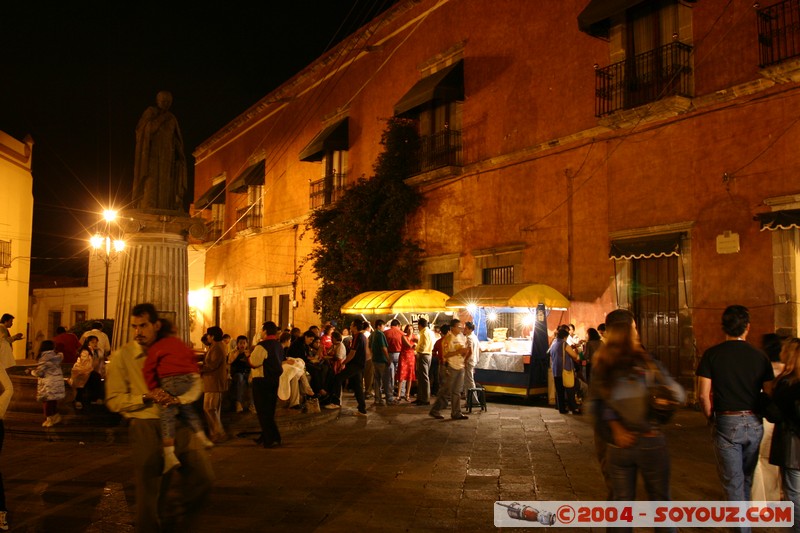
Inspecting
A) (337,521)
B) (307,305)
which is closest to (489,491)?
(337,521)

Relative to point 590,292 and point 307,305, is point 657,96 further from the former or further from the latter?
point 307,305

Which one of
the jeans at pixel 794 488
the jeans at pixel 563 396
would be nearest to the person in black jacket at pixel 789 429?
the jeans at pixel 794 488

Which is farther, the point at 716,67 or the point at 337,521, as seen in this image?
the point at 716,67

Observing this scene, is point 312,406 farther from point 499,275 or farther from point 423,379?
point 499,275

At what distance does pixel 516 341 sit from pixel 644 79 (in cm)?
562

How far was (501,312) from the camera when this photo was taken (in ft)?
50.8

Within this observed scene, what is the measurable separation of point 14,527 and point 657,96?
38.2 feet

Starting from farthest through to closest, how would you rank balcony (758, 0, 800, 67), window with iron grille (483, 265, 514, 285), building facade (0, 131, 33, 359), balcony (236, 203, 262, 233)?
balcony (236, 203, 262, 233) < building facade (0, 131, 33, 359) < window with iron grille (483, 265, 514, 285) < balcony (758, 0, 800, 67)

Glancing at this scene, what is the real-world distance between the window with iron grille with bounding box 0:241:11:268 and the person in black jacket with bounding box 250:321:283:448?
20.0 metres

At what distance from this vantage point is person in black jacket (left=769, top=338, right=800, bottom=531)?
4367mm

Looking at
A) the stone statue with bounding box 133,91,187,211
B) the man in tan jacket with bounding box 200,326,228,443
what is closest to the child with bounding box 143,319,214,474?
the man in tan jacket with bounding box 200,326,228,443

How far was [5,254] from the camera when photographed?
81.2ft

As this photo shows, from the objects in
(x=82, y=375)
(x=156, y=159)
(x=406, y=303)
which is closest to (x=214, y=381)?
(x=82, y=375)

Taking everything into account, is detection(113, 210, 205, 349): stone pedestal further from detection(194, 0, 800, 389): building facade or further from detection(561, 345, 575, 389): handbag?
detection(194, 0, 800, 389): building facade
